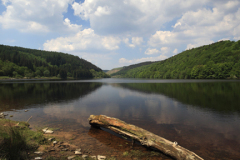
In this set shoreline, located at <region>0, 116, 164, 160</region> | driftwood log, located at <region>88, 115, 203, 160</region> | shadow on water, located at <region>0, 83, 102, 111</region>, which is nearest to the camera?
driftwood log, located at <region>88, 115, 203, 160</region>

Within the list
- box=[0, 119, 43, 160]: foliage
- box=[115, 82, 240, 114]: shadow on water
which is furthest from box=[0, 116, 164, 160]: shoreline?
box=[115, 82, 240, 114]: shadow on water

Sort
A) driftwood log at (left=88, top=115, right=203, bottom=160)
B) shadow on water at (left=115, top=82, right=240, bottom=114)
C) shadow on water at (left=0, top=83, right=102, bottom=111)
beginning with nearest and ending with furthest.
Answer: driftwood log at (left=88, top=115, right=203, bottom=160), shadow on water at (left=115, top=82, right=240, bottom=114), shadow on water at (left=0, top=83, right=102, bottom=111)

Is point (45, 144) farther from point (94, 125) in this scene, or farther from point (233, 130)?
point (233, 130)

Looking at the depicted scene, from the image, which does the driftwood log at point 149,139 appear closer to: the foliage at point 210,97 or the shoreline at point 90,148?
the shoreline at point 90,148

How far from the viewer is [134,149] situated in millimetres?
9484

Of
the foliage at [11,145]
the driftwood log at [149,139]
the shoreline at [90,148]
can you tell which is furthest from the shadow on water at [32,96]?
the driftwood log at [149,139]

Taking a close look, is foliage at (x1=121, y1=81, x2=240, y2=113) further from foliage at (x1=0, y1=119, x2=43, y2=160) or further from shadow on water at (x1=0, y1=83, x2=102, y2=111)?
shadow on water at (x1=0, y1=83, x2=102, y2=111)

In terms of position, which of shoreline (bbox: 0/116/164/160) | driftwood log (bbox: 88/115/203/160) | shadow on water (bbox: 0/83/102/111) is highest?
driftwood log (bbox: 88/115/203/160)

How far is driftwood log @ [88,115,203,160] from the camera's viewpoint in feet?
25.1

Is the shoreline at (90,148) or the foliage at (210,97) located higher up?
the foliage at (210,97)

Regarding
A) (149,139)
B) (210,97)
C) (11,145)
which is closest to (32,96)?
(11,145)

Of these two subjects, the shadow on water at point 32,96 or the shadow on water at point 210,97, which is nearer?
the shadow on water at point 210,97

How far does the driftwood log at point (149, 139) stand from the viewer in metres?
7.65

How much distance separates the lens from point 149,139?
364 inches
